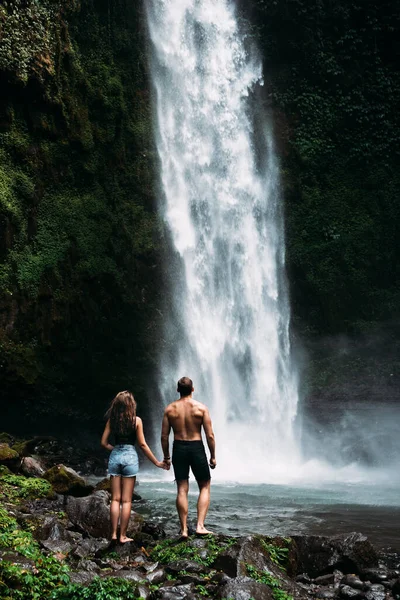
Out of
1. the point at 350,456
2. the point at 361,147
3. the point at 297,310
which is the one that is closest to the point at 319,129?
the point at 361,147

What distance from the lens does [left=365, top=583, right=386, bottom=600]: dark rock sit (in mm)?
5098

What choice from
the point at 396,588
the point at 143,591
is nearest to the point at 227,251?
the point at 396,588

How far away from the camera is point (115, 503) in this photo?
599cm

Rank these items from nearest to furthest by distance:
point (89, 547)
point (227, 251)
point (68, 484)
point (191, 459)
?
point (89, 547), point (191, 459), point (68, 484), point (227, 251)

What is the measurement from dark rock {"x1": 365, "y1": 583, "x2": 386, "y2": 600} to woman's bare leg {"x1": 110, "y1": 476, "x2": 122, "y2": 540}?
242 cm

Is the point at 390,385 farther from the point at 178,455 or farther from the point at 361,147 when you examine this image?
the point at 178,455

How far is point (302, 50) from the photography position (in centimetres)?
2323

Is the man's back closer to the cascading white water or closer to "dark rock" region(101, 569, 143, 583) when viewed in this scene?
"dark rock" region(101, 569, 143, 583)

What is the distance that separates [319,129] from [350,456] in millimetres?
11996

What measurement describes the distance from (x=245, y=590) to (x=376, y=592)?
142 centimetres

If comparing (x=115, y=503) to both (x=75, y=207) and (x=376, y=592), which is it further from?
(x=75, y=207)

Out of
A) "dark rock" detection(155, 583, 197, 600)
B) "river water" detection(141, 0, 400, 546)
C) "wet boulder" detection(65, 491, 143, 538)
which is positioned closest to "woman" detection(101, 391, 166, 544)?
"wet boulder" detection(65, 491, 143, 538)

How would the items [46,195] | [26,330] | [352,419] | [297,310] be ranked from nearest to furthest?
[26,330]
[46,195]
[352,419]
[297,310]

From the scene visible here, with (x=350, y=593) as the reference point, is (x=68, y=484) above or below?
above
